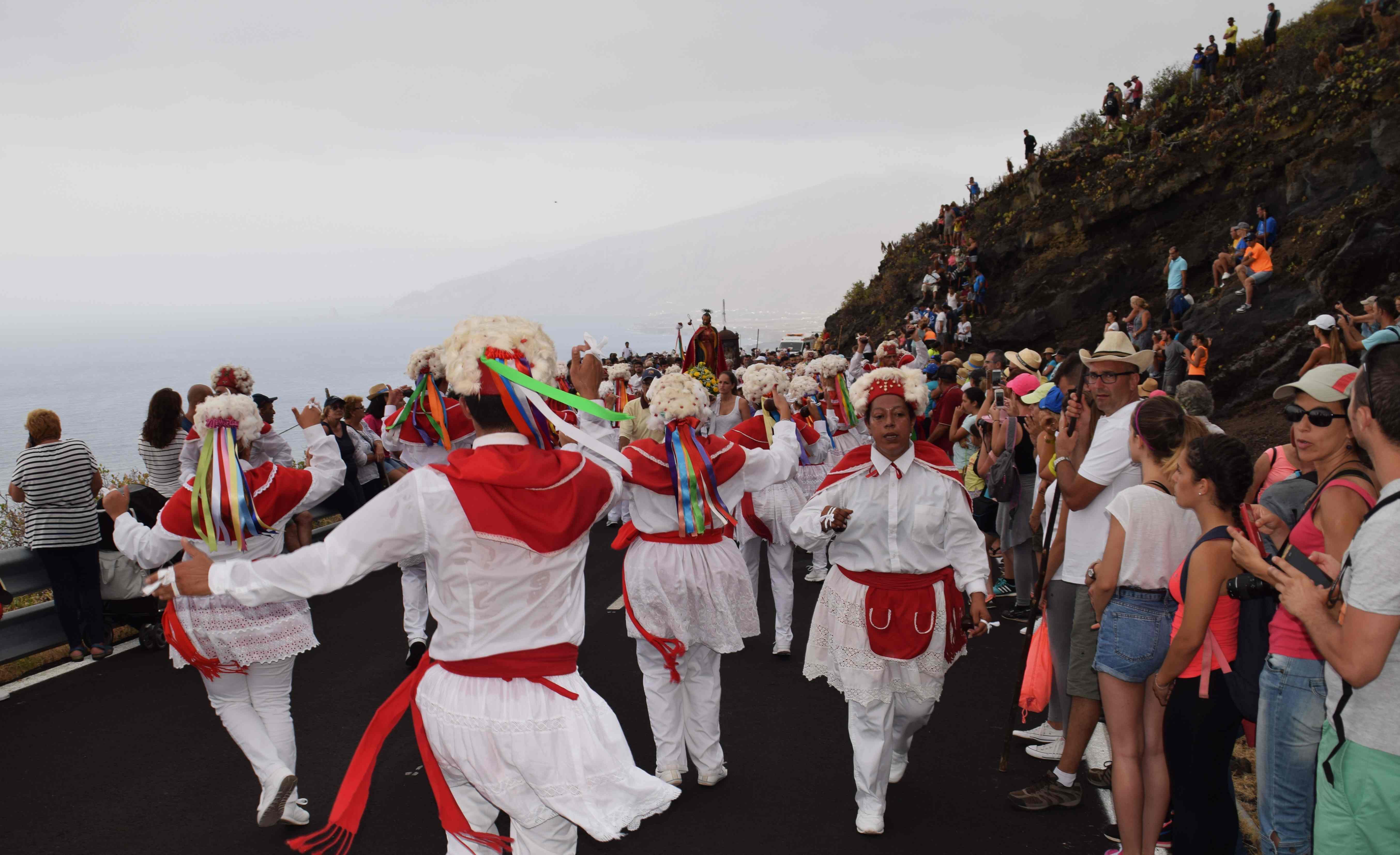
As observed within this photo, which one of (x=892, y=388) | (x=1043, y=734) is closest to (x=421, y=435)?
(x=892, y=388)

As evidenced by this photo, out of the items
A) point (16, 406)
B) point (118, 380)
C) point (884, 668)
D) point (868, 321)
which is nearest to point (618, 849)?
point (884, 668)

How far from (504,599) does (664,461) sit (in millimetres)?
1958

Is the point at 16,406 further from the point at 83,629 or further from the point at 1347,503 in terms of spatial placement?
the point at 1347,503

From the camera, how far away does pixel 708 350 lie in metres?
11.1

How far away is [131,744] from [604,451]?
424cm

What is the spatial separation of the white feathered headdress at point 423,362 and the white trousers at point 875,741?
3613 mm

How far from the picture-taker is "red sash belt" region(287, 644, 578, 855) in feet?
9.81

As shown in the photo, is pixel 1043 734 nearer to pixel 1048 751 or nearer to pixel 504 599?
pixel 1048 751

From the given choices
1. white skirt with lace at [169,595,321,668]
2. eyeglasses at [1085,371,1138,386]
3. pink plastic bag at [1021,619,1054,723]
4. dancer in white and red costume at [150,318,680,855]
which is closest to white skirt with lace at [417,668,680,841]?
dancer in white and red costume at [150,318,680,855]

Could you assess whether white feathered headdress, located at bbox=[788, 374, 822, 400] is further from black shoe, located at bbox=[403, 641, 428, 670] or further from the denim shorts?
black shoe, located at bbox=[403, 641, 428, 670]

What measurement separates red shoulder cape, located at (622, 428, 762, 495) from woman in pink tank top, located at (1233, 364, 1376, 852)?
8.47 ft

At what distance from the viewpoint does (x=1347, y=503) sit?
2848 mm

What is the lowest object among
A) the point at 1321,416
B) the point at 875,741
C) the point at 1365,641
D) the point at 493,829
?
the point at 875,741

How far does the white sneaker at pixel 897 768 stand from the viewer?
4.91m
